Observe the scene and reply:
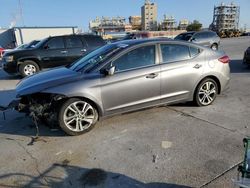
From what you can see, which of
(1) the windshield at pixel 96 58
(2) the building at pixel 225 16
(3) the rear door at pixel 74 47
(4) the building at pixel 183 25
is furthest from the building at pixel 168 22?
(1) the windshield at pixel 96 58

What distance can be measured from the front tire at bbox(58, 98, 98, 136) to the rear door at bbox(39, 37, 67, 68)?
633 centimetres

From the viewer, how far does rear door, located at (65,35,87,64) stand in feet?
33.1

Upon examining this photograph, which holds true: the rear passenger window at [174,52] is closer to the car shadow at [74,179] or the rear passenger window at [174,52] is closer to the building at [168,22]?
the car shadow at [74,179]

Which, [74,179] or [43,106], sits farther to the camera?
[43,106]

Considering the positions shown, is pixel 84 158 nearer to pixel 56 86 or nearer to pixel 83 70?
pixel 56 86

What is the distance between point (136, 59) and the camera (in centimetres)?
455

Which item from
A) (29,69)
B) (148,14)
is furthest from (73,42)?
(148,14)

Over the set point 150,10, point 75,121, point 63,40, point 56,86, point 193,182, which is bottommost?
point 193,182

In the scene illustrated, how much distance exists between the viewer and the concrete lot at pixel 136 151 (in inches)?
116

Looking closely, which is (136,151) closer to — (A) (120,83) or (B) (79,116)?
(B) (79,116)

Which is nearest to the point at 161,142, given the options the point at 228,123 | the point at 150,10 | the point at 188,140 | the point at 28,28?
the point at 188,140

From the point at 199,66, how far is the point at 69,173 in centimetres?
339

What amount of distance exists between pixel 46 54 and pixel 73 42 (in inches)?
48.6

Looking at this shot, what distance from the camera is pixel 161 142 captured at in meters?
3.82
